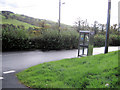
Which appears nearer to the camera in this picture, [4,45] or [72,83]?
[72,83]

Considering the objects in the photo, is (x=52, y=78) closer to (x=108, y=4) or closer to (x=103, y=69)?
(x=103, y=69)

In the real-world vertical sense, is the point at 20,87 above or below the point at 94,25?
below

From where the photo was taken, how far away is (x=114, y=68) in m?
5.77

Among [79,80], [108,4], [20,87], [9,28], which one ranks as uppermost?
[108,4]

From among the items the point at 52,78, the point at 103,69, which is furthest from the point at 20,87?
the point at 103,69

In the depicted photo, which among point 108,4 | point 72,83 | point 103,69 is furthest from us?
point 108,4

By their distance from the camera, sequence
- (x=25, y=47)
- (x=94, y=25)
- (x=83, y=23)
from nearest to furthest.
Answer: (x=25, y=47) → (x=83, y=23) → (x=94, y=25)

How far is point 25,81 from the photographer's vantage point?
6410mm

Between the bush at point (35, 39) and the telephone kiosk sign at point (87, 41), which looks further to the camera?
the bush at point (35, 39)

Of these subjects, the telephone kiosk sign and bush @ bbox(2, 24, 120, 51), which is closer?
the telephone kiosk sign

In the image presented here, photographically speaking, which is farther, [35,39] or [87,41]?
[35,39]

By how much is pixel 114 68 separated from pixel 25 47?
1285cm

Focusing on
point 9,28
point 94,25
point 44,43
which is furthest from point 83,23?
point 9,28

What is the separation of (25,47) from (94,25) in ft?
90.0
